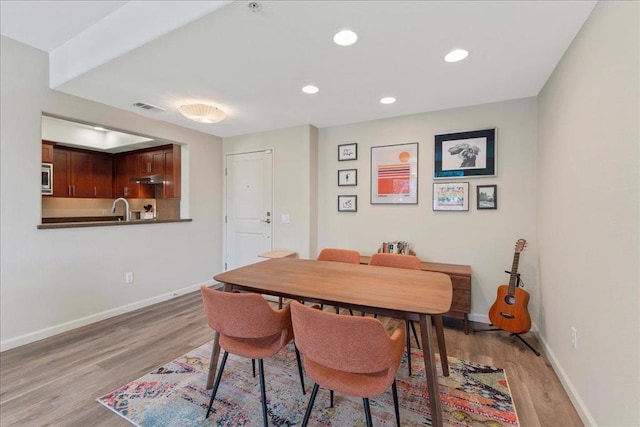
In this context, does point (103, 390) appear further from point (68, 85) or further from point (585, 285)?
point (585, 285)

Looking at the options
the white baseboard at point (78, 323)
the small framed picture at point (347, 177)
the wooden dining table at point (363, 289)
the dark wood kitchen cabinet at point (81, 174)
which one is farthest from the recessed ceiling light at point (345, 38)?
the dark wood kitchen cabinet at point (81, 174)

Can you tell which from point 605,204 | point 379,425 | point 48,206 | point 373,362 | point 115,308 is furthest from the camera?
point 48,206

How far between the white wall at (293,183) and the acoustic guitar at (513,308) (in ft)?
7.42

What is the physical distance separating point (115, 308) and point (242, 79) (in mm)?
2952

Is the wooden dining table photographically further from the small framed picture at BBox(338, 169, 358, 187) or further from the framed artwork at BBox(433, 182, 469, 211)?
the small framed picture at BBox(338, 169, 358, 187)

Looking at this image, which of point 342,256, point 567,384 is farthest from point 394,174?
point 567,384

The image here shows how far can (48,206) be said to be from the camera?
15.4 feet

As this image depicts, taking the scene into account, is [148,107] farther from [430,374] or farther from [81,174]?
[430,374]

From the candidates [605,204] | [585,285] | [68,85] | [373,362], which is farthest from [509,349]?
[68,85]

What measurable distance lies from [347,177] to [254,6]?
2465 millimetres

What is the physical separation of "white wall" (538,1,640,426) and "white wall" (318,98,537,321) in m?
0.64

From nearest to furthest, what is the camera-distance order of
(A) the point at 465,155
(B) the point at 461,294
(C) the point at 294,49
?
(C) the point at 294,49 → (B) the point at 461,294 → (A) the point at 465,155

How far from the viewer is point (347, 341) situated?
1190 mm

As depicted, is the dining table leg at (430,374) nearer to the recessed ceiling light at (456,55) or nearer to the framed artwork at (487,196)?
the recessed ceiling light at (456,55)
